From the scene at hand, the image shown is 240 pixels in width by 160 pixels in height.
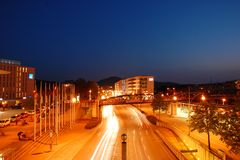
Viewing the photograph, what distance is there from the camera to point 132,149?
41906 mm

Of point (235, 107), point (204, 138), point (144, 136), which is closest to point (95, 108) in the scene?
point (144, 136)

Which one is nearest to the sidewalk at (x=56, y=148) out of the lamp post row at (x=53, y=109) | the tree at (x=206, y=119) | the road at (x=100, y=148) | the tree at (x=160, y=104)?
the road at (x=100, y=148)

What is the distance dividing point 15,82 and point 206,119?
12216 cm

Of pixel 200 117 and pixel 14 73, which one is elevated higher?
pixel 14 73

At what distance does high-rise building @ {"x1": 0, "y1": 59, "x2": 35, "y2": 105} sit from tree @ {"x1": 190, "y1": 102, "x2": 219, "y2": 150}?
10901 centimetres

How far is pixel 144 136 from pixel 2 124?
101 feet

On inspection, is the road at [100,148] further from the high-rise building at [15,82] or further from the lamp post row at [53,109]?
the high-rise building at [15,82]

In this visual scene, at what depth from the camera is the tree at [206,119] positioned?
3775 cm

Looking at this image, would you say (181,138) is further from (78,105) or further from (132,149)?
(78,105)

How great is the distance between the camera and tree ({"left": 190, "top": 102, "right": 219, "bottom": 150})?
3775cm

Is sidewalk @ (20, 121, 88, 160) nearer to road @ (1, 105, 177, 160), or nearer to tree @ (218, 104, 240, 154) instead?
road @ (1, 105, 177, 160)

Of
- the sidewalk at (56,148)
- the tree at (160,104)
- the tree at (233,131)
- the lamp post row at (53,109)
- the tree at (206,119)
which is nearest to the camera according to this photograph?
the tree at (233,131)

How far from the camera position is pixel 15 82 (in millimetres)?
144750

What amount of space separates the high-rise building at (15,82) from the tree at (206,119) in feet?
358
